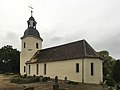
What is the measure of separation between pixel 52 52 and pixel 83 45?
955 centimetres

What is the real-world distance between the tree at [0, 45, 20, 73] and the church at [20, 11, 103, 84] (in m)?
12.8

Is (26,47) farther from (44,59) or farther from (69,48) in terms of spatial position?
(69,48)

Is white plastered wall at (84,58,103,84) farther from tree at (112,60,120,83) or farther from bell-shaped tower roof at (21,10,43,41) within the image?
bell-shaped tower roof at (21,10,43,41)

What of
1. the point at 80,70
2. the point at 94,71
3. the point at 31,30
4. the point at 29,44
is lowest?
the point at 94,71

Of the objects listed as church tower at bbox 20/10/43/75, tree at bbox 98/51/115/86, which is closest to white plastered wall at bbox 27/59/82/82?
church tower at bbox 20/10/43/75

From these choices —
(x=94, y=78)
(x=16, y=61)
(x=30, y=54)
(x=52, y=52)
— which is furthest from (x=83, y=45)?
(x=16, y=61)

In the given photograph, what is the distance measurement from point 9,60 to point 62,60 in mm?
31968

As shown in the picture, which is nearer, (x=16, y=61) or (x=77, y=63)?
(x=77, y=63)

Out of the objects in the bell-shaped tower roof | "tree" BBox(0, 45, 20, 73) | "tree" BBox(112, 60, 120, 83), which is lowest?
"tree" BBox(112, 60, 120, 83)

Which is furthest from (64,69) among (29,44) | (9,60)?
(9,60)

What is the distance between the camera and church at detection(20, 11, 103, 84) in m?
36.2

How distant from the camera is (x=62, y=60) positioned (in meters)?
39.8

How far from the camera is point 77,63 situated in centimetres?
3684

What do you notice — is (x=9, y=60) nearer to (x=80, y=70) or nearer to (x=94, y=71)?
(x=80, y=70)
